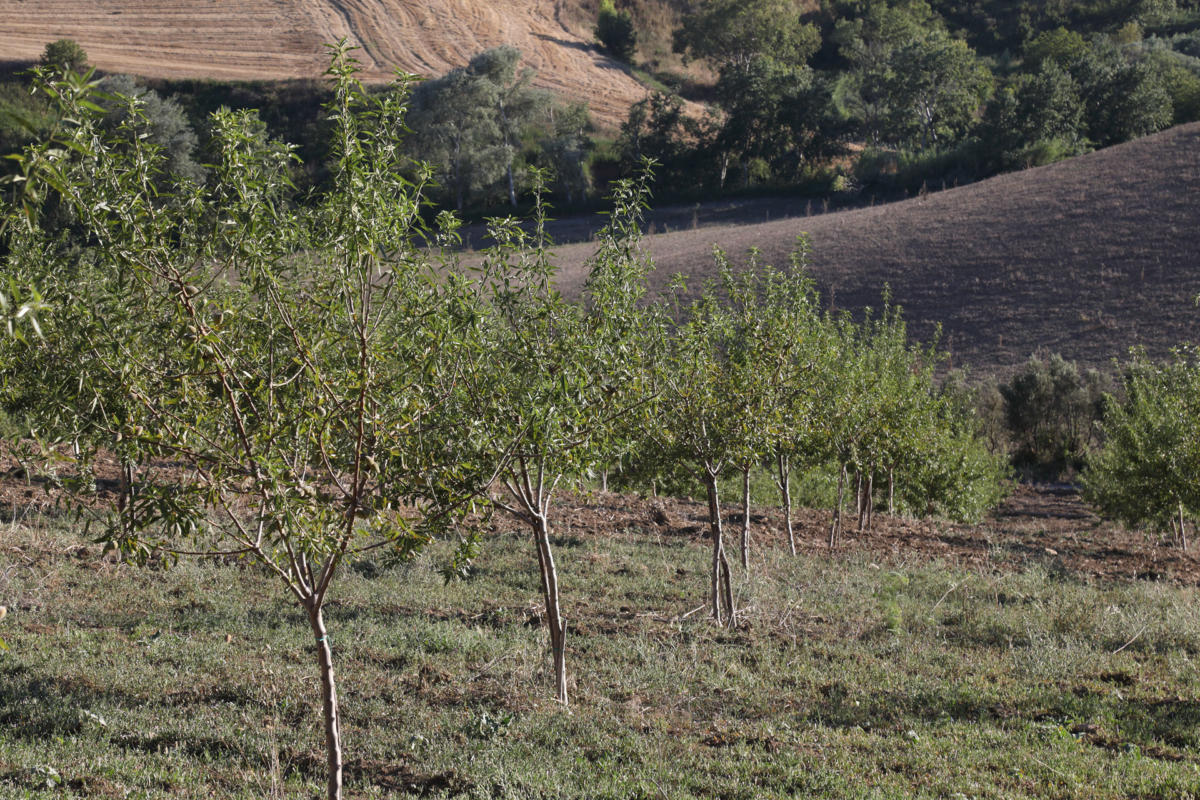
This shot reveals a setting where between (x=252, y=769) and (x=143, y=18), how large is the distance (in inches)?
3202

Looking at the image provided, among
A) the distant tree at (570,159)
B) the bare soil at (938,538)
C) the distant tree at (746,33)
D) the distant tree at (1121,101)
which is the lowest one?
the bare soil at (938,538)

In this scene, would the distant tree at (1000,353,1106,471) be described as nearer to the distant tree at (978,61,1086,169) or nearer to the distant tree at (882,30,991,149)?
the distant tree at (978,61,1086,169)

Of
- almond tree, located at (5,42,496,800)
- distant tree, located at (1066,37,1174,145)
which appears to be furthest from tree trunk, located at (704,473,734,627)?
distant tree, located at (1066,37,1174,145)

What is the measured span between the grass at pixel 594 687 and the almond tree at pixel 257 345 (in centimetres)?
183

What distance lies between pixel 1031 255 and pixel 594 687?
33.2m

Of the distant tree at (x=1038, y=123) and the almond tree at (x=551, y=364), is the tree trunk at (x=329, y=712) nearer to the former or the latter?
the almond tree at (x=551, y=364)

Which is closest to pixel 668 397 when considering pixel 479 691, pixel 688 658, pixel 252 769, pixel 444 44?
pixel 688 658

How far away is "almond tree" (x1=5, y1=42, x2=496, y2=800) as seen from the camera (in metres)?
4.00

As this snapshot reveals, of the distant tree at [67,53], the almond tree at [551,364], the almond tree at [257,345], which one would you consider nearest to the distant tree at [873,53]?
the distant tree at [67,53]

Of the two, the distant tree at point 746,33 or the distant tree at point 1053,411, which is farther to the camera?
the distant tree at point 746,33

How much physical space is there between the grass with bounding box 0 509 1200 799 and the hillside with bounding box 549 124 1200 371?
22.0 metres

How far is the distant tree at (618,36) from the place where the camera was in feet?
281

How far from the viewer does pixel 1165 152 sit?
39.7 meters

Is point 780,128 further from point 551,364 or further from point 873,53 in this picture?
point 551,364
